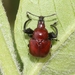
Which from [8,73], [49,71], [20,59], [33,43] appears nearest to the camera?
[8,73]

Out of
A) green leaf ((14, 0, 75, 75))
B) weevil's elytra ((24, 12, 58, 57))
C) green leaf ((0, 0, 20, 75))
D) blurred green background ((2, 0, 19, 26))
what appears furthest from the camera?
blurred green background ((2, 0, 19, 26))

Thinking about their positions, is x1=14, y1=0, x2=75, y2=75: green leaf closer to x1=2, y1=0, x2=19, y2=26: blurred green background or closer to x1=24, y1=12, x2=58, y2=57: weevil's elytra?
x1=24, y1=12, x2=58, y2=57: weevil's elytra

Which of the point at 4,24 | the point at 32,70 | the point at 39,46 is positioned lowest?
the point at 39,46

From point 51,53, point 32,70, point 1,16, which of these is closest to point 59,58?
point 51,53

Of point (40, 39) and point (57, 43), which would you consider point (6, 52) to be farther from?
point (40, 39)

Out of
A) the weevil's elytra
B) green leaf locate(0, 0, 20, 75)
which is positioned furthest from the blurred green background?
green leaf locate(0, 0, 20, 75)

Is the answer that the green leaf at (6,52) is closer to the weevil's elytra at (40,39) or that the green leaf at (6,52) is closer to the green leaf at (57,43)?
the green leaf at (57,43)

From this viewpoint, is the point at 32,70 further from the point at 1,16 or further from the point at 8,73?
the point at 1,16
